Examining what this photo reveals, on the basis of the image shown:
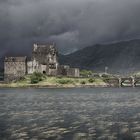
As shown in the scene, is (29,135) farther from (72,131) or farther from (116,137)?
(116,137)

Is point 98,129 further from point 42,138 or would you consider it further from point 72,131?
point 42,138

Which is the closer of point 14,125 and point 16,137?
point 16,137

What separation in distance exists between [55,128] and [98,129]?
14.0 ft

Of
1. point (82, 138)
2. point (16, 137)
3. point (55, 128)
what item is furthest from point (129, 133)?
point (16, 137)

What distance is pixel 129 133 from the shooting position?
115 feet

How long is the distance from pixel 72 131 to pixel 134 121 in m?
9.74

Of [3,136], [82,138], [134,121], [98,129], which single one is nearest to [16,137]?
[3,136]

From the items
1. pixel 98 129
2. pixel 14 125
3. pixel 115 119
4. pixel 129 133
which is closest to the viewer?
pixel 129 133

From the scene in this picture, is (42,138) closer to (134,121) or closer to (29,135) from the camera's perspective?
(29,135)

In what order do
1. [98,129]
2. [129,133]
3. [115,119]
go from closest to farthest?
1. [129,133]
2. [98,129]
3. [115,119]

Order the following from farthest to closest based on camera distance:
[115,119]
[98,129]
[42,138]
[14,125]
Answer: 1. [115,119]
2. [14,125]
3. [98,129]
4. [42,138]

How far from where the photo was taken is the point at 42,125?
135 ft

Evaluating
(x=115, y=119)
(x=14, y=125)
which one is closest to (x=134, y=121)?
(x=115, y=119)

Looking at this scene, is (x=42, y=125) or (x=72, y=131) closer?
(x=72, y=131)
